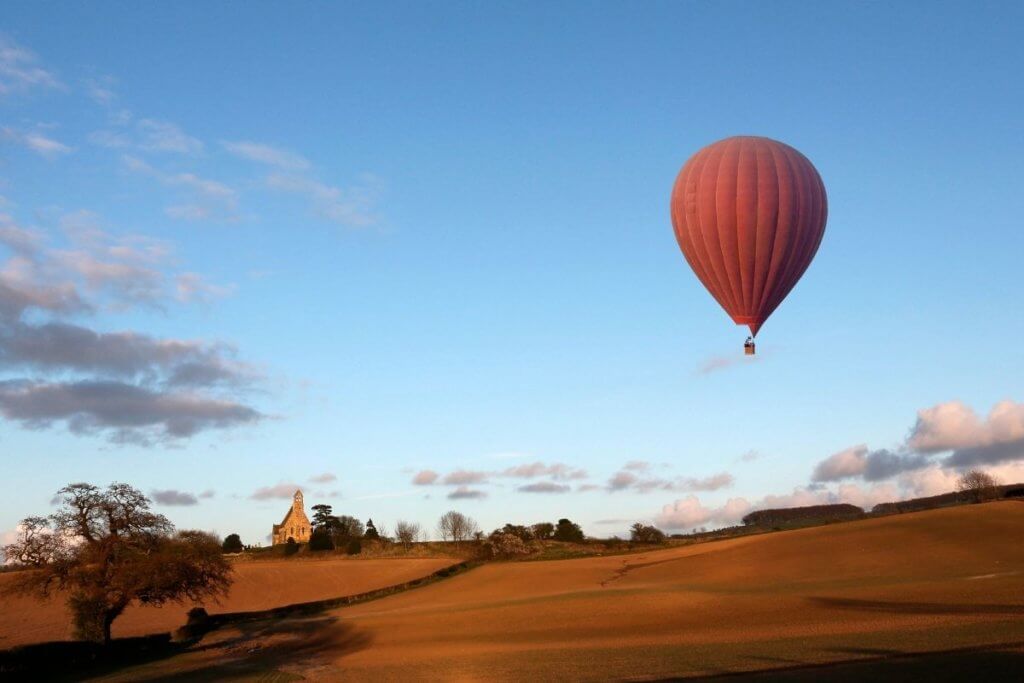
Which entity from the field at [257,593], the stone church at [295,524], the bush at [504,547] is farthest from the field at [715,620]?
the stone church at [295,524]

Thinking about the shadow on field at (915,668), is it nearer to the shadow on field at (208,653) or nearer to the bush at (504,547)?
the shadow on field at (208,653)

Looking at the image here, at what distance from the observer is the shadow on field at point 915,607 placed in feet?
99.7

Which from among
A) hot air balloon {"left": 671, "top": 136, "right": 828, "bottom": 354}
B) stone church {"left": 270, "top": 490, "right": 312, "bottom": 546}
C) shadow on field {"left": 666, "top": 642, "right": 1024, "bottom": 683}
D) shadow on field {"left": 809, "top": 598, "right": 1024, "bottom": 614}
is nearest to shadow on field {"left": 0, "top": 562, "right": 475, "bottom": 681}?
shadow on field {"left": 666, "top": 642, "right": 1024, "bottom": 683}

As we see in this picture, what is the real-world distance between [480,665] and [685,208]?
66.2 feet

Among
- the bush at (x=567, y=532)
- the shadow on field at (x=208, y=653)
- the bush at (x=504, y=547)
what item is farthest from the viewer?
the bush at (x=567, y=532)

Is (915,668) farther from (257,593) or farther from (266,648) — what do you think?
(257,593)

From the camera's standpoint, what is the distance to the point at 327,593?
6794 cm

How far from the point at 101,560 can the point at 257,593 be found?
94.4ft

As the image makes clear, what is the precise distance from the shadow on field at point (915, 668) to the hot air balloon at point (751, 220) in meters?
17.5

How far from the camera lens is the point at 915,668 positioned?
2152 centimetres

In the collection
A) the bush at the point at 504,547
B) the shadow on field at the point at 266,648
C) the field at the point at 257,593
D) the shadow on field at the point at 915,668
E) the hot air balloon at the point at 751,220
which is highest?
the hot air balloon at the point at 751,220

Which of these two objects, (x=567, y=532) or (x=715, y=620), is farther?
(x=567, y=532)

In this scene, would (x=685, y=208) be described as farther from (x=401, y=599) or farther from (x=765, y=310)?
(x=401, y=599)

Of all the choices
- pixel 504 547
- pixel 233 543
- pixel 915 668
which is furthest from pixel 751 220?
pixel 233 543
